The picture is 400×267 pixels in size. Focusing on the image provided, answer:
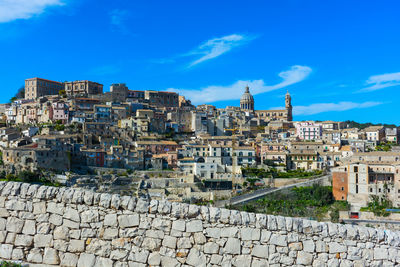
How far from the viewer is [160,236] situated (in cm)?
508

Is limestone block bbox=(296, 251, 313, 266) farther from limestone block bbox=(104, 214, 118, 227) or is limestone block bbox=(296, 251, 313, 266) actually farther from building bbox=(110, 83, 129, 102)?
building bbox=(110, 83, 129, 102)

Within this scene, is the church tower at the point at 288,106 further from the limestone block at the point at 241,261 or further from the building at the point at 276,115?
the limestone block at the point at 241,261

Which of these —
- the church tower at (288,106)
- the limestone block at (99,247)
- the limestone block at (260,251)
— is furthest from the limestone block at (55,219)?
the church tower at (288,106)

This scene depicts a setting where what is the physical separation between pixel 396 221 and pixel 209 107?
62420 mm

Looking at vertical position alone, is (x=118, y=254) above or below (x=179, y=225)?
below

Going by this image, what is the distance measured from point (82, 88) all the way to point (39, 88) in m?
7.67

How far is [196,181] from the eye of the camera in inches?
1698

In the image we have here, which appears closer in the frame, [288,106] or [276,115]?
[276,115]

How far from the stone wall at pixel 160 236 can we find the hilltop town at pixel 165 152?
31.9m

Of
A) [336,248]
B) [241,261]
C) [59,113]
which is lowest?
[241,261]

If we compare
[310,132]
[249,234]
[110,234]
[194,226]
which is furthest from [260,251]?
[310,132]

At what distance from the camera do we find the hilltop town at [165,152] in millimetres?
39469

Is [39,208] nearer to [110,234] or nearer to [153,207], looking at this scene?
[110,234]

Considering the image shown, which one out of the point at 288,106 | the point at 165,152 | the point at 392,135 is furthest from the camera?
the point at 288,106
